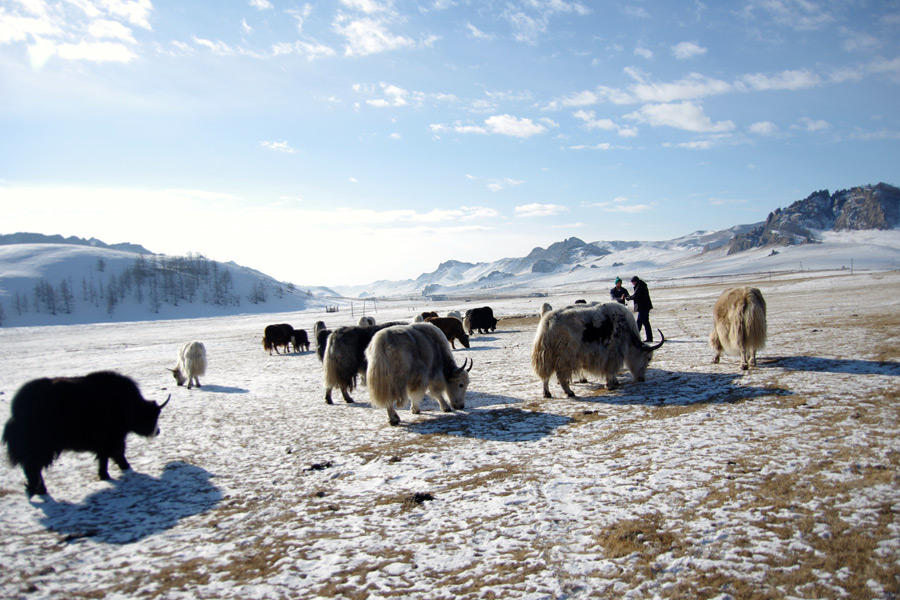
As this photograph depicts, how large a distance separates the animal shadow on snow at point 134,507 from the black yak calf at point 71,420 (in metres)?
0.45

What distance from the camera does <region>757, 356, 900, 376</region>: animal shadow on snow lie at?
806cm

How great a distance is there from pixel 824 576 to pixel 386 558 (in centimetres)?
306

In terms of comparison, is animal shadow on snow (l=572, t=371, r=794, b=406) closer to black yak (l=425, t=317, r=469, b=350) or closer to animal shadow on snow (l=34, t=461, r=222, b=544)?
animal shadow on snow (l=34, t=461, r=222, b=544)

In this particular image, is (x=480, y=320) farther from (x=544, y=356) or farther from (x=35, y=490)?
(x=35, y=490)

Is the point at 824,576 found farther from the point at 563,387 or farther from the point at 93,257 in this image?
the point at 93,257

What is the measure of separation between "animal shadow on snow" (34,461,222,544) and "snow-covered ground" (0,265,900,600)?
3 centimetres

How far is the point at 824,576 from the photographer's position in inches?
119

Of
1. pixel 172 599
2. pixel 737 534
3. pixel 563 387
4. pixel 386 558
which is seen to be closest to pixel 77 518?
pixel 172 599

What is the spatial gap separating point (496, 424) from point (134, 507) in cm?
477

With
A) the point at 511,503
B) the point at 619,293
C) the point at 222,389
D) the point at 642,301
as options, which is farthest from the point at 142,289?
the point at 511,503

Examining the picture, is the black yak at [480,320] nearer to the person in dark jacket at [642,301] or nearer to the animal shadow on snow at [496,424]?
the person in dark jacket at [642,301]

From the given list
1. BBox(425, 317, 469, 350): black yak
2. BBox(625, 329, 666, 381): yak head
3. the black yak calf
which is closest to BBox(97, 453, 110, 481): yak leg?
the black yak calf

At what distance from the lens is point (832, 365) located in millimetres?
8805

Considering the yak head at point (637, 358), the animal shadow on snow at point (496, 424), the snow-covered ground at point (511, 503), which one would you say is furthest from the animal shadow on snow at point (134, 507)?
the yak head at point (637, 358)
